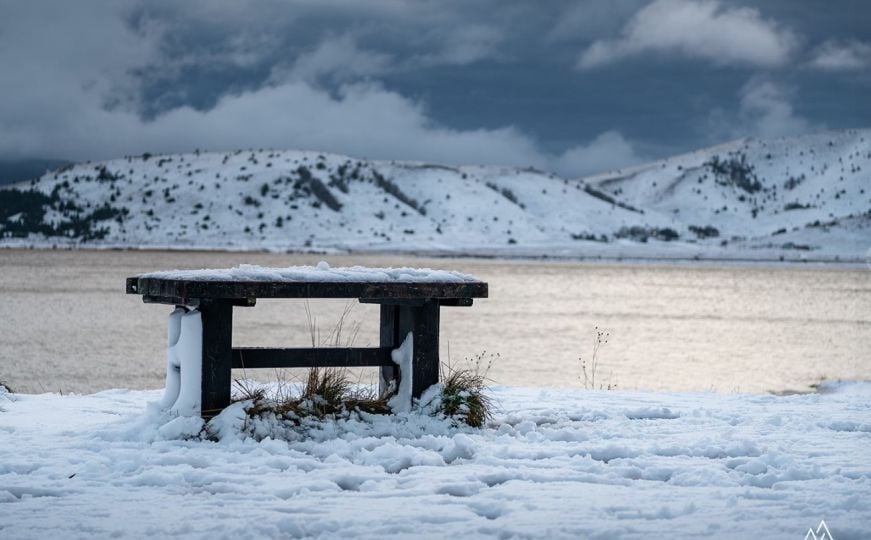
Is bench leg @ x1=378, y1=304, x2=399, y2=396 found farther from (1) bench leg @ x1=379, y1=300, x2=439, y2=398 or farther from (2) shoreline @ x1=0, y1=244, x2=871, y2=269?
(2) shoreline @ x1=0, y1=244, x2=871, y2=269

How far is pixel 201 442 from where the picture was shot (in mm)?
7078

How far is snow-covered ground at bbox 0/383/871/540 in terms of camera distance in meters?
5.22

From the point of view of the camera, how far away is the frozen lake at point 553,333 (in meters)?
20.6

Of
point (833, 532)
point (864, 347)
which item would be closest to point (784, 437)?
point (833, 532)

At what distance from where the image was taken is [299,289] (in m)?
7.47

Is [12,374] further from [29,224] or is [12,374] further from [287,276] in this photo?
[29,224]

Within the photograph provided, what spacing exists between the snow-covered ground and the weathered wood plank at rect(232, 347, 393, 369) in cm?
49

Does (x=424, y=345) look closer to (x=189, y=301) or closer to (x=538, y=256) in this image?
(x=189, y=301)

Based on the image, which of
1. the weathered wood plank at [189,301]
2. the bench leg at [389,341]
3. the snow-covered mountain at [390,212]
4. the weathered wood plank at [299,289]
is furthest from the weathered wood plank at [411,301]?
the snow-covered mountain at [390,212]

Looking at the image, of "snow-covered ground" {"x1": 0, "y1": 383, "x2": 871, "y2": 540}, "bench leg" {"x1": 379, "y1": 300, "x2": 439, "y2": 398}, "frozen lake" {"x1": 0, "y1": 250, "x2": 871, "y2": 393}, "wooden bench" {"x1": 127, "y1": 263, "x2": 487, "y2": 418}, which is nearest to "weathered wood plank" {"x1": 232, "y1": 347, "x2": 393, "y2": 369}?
"wooden bench" {"x1": 127, "y1": 263, "x2": 487, "y2": 418}

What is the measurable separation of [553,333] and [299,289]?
2324 centimetres

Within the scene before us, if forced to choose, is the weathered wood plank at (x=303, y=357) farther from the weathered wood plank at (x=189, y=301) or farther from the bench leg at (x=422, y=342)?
the weathered wood plank at (x=189, y=301)

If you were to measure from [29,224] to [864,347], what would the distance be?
89.9m

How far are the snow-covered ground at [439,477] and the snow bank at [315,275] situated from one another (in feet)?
3.33
